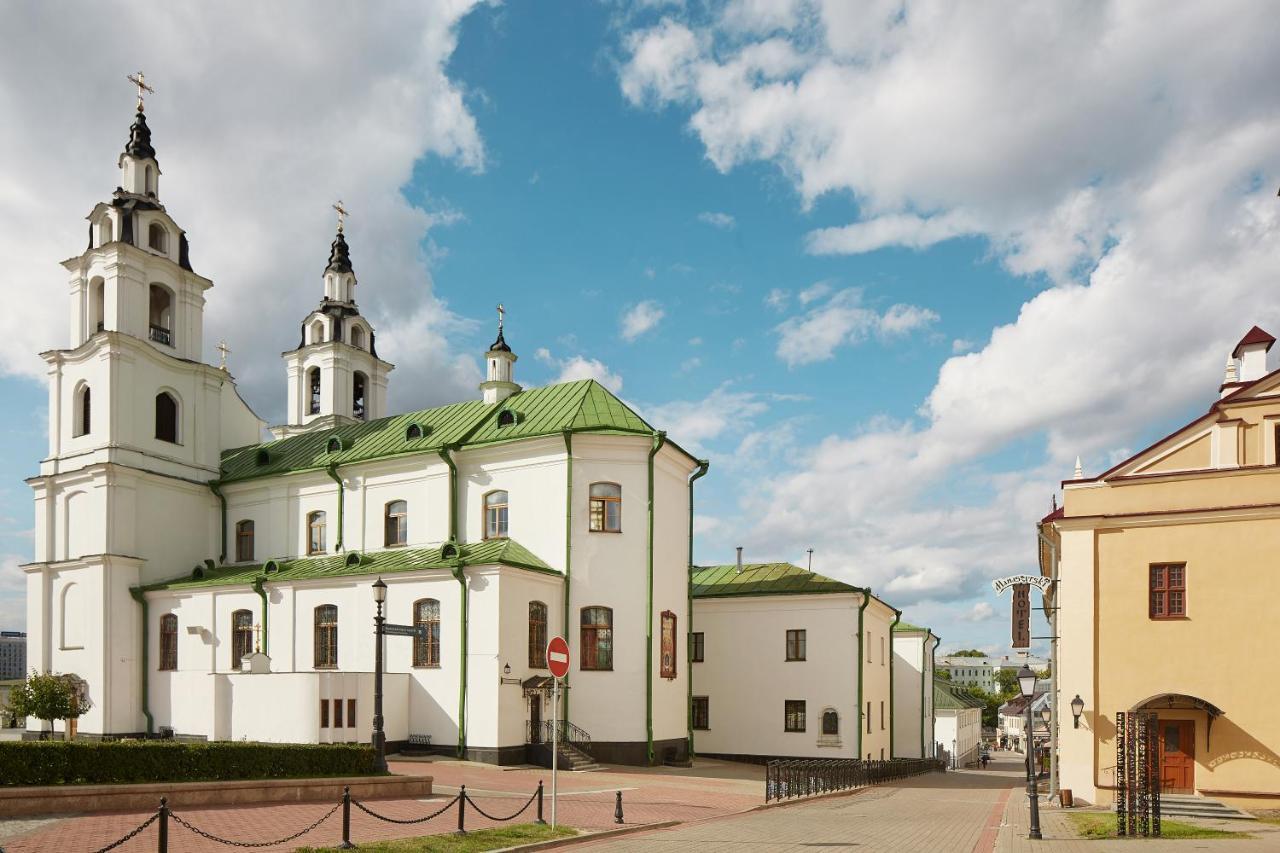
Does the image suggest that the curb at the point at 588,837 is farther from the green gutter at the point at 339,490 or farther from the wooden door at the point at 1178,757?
the green gutter at the point at 339,490

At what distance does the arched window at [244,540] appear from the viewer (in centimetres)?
4003

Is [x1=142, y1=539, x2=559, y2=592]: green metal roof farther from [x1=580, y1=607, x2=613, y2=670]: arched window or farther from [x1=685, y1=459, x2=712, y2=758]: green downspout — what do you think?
[x1=685, y1=459, x2=712, y2=758]: green downspout

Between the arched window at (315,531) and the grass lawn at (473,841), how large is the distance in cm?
2423

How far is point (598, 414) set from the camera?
33.2 m

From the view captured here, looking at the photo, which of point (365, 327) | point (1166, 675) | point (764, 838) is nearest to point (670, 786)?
point (764, 838)

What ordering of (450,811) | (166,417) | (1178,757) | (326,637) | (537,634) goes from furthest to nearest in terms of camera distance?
1. (166,417)
2. (326,637)
3. (537,634)
4. (1178,757)
5. (450,811)

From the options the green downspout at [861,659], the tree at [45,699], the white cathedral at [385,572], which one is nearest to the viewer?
the white cathedral at [385,572]

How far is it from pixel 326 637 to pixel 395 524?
4587 millimetres

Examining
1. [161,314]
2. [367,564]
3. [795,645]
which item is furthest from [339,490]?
[795,645]

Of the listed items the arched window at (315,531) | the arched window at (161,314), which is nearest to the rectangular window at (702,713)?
the arched window at (315,531)

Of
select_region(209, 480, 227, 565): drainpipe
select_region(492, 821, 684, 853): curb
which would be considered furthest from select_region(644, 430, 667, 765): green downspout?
select_region(209, 480, 227, 565): drainpipe

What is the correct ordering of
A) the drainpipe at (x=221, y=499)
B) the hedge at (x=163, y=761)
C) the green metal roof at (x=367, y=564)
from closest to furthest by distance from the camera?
1. the hedge at (x=163, y=761)
2. the green metal roof at (x=367, y=564)
3. the drainpipe at (x=221, y=499)

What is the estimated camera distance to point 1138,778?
758 inches

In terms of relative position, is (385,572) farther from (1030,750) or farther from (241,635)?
(1030,750)
